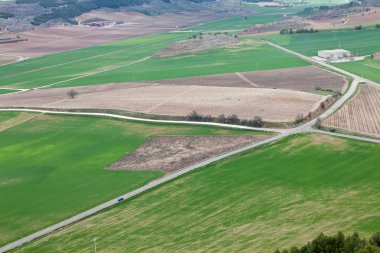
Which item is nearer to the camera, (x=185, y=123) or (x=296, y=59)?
(x=185, y=123)

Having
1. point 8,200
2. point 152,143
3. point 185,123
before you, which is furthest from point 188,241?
point 185,123

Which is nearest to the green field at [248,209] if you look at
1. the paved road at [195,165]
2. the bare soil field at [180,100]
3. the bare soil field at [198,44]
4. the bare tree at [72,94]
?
the paved road at [195,165]

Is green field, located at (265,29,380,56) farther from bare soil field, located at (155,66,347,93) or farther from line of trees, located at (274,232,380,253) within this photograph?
line of trees, located at (274,232,380,253)

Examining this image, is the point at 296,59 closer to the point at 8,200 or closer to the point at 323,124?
the point at 323,124

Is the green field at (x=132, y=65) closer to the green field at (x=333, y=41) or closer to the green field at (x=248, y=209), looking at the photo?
the green field at (x=333, y=41)

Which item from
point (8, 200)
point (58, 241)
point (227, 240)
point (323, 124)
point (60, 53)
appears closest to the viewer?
point (227, 240)

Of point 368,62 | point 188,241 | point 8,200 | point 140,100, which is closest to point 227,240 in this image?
point 188,241

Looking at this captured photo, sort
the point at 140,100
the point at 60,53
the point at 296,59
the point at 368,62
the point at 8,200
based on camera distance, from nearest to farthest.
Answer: the point at 8,200
the point at 140,100
the point at 368,62
the point at 296,59
the point at 60,53
